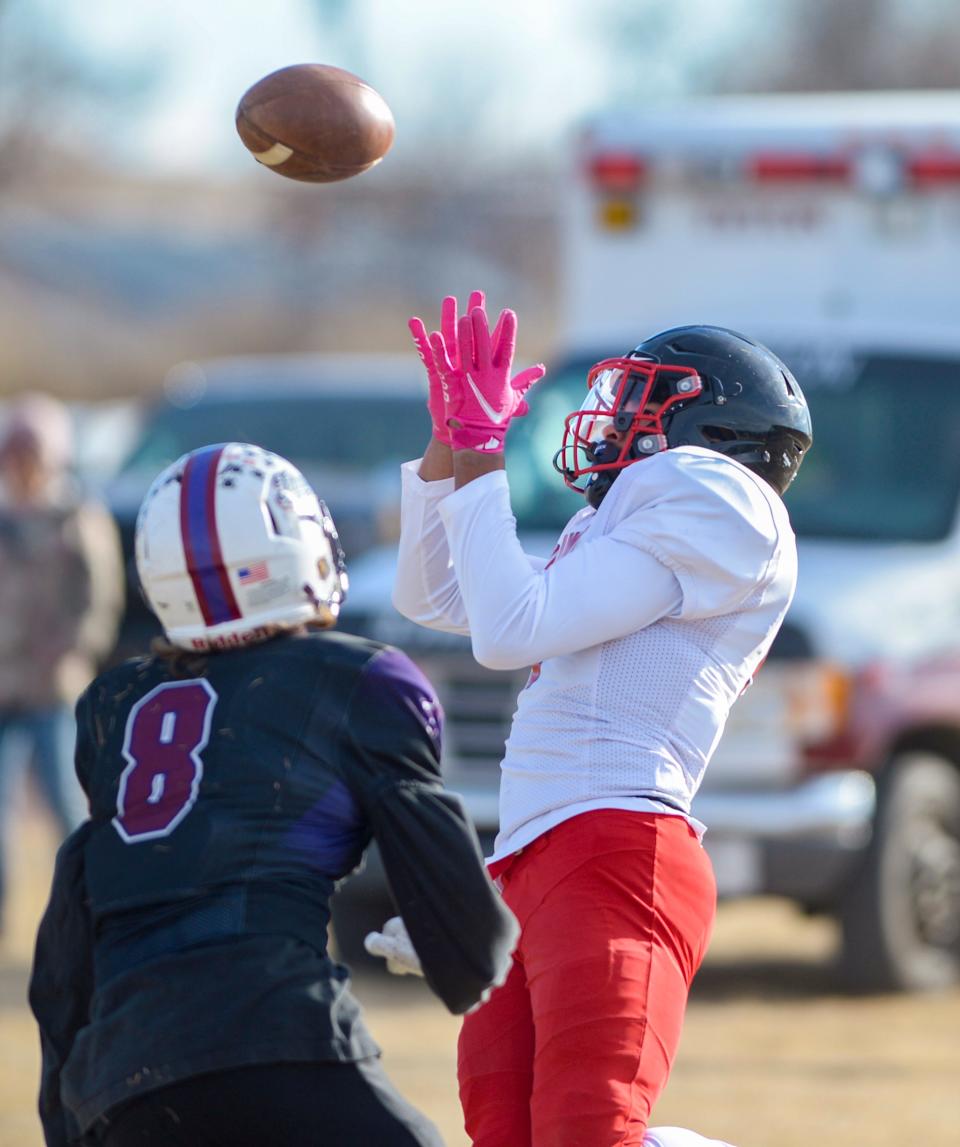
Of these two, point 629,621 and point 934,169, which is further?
point 934,169

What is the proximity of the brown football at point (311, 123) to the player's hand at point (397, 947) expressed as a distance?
1.75 metres

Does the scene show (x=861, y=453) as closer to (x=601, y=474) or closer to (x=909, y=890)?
(x=909, y=890)

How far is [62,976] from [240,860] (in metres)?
0.38

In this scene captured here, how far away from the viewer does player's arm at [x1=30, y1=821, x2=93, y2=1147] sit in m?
3.21

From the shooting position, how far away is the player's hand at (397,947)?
3264 millimetres

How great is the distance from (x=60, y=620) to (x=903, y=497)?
363 centimetres

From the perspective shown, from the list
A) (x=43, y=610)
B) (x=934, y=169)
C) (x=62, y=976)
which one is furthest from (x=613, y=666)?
(x=934, y=169)

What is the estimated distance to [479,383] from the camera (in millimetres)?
3656

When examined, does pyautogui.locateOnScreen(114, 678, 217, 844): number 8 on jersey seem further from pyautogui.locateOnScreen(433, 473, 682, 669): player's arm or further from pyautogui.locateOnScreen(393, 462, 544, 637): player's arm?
pyautogui.locateOnScreen(393, 462, 544, 637): player's arm

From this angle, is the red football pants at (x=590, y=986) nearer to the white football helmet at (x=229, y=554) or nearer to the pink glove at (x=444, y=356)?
the white football helmet at (x=229, y=554)

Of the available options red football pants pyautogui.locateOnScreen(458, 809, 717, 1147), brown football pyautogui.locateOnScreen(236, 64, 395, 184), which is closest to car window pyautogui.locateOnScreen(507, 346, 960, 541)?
brown football pyautogui.locateOnScreen(236, 64, 395, 184)

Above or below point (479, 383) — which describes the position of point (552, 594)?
below

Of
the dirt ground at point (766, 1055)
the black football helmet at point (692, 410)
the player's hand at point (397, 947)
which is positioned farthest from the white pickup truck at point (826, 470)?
the player's hand at point (397, 947)

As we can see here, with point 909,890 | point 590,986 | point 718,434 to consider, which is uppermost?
point 718,434
